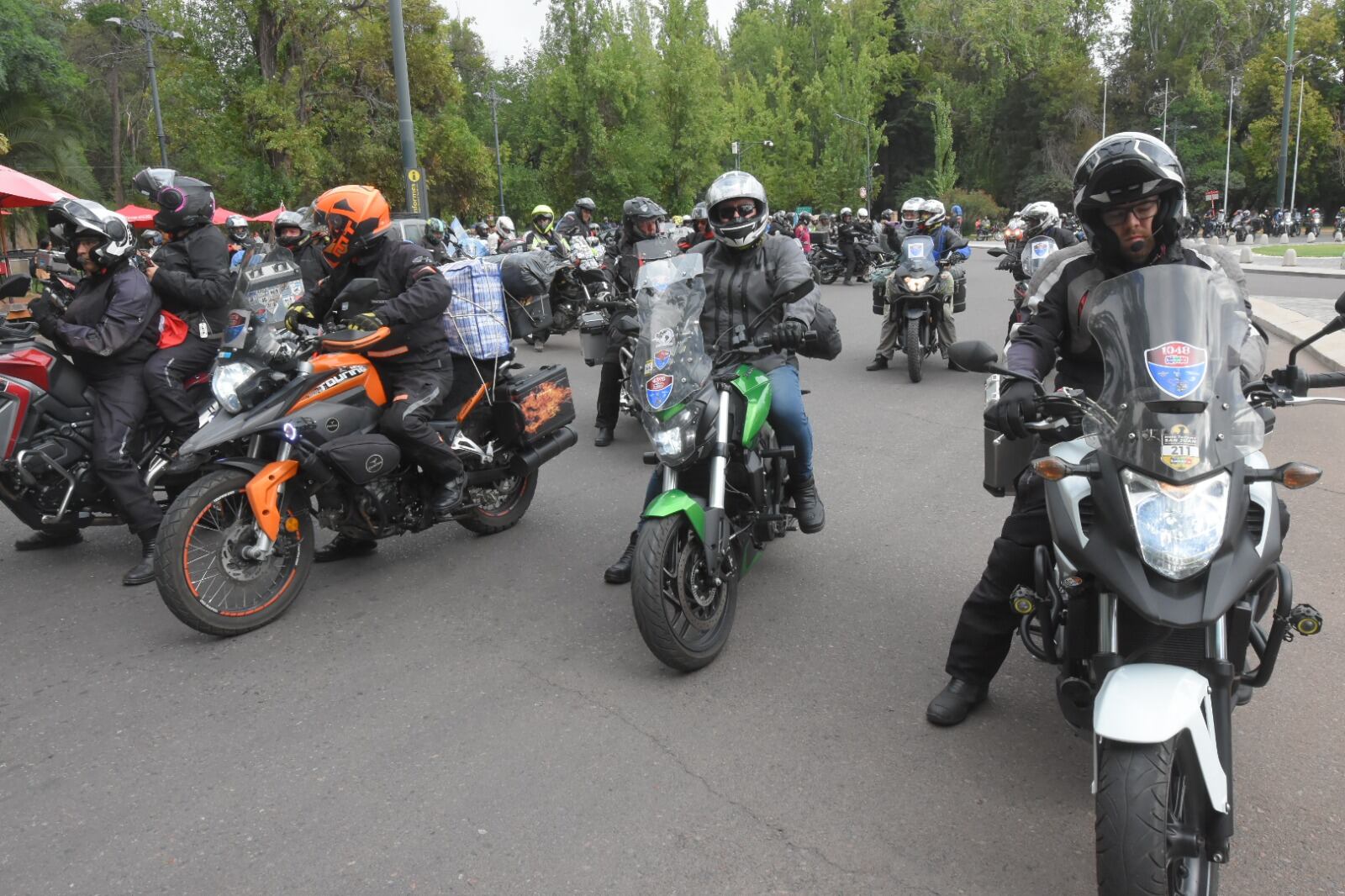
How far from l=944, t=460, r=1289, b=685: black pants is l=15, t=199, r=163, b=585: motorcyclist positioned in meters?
4.22

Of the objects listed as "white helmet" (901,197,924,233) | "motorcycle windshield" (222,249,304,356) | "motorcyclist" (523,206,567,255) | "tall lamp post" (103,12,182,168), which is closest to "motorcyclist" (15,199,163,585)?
"motorcycle windshield" (222,249,304,356)

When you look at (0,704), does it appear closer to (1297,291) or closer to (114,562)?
(114,562)

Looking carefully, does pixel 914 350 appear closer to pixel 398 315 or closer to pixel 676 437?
pixel 398 315

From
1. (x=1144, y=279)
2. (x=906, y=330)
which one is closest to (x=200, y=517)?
(x=1144, y=279)

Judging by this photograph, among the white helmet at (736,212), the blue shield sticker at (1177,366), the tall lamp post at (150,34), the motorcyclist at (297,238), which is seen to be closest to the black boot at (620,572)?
the white helmet at (736,212)

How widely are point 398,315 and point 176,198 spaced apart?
188cm

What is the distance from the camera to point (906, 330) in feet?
36.9

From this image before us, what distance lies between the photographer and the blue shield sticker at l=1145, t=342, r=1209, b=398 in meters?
2.55

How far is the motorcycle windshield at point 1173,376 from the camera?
251 centimetres

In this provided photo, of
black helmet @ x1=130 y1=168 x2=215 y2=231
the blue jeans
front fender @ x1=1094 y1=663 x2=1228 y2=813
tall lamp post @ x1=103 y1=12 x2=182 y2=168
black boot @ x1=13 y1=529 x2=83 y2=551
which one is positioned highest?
tall lamp post @ x1=103 y1=12 x2=182 y2=168

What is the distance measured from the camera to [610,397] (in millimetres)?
8859

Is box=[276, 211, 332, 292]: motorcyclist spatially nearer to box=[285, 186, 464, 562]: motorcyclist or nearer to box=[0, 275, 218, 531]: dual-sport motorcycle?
box=[0, 275, 218, 531]: dual-sport motorcycle

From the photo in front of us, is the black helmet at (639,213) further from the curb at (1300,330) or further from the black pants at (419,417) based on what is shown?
the curb at (1300,330)

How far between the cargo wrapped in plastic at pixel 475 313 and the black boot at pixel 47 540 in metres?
2.68
